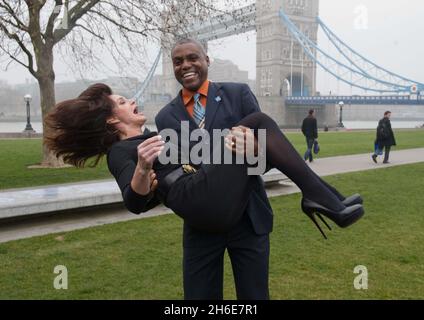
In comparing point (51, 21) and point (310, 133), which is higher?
point (51, 21)

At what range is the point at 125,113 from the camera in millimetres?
2191

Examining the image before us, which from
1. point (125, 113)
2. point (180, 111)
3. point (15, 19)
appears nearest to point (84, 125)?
point (125, 113)

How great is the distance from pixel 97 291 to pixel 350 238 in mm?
2922

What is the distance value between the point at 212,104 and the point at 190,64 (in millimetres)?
211

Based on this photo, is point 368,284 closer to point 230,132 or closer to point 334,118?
point 230,132

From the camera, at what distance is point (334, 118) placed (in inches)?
2279

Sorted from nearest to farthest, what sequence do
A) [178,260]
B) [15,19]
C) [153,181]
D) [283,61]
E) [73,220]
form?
1. [153,181]
2. [178,260]
3. [73,220]
4. [15,19]
5. [283,61]

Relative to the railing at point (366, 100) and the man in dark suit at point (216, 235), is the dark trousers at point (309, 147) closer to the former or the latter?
the man in dark suit at point (216, 235)

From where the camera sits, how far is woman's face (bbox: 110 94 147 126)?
2189 millimetres

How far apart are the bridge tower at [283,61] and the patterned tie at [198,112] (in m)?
52.0

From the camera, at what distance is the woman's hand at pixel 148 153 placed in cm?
177

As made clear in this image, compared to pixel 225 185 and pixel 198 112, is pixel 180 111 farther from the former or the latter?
pixel 225 185
